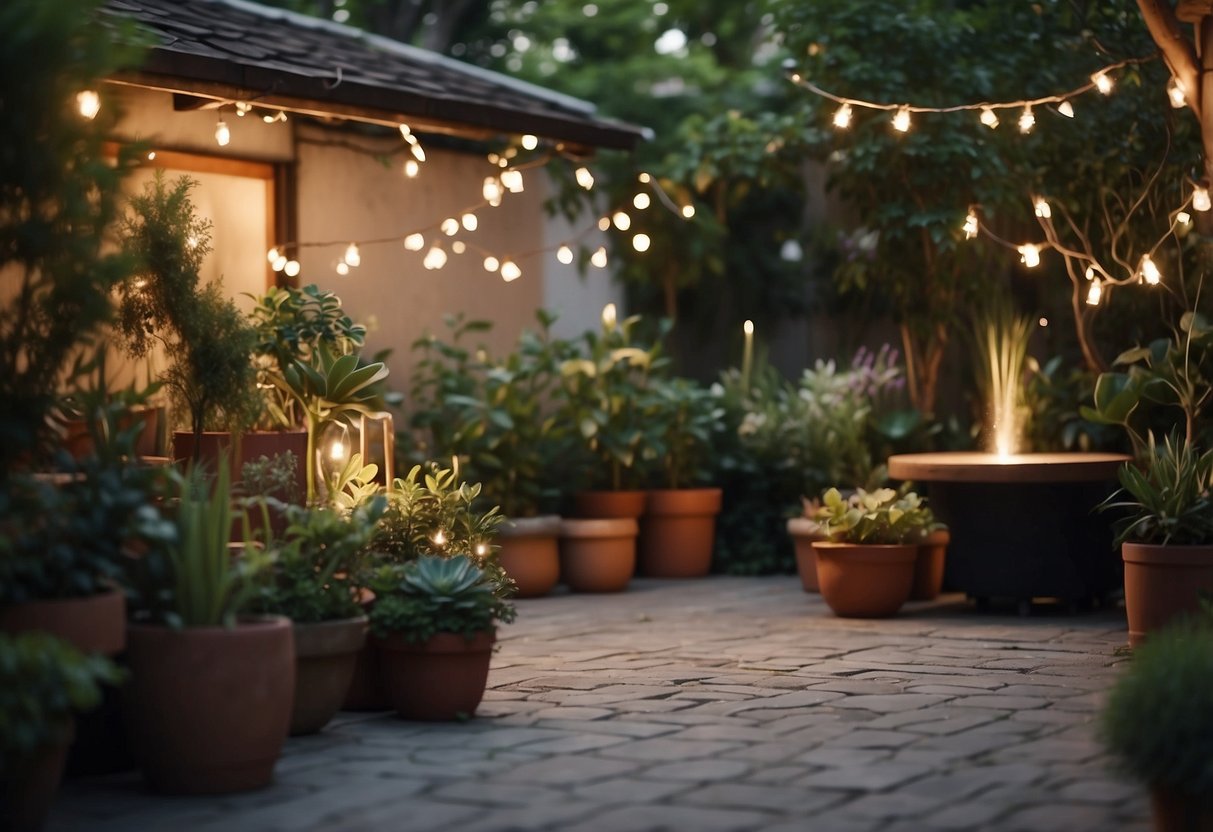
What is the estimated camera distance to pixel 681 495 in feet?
32.4

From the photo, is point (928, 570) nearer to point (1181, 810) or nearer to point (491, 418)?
point (491, 418)

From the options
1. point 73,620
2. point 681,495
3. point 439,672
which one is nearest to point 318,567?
point 439,672

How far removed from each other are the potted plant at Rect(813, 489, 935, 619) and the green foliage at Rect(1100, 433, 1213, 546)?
141 centimetres

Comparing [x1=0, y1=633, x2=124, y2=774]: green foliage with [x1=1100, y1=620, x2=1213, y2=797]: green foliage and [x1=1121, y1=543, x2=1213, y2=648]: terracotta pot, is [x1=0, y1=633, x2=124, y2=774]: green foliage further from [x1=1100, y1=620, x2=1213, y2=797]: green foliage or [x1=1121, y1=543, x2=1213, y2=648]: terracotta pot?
[x1=1121, y1=543, x2=1213, y2=648]: terracotta pot

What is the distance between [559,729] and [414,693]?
546 millimetres

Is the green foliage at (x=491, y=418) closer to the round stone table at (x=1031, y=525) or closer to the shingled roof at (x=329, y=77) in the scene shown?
the shingled roof at (x=329, y=77)

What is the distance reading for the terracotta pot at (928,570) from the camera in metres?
8.62

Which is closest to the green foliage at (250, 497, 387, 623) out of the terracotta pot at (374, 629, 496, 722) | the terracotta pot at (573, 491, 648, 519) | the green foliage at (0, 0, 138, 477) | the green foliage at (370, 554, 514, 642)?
the green foliage at (370, 554, 514, 642)

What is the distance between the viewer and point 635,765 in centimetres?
464

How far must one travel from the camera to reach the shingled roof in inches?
279

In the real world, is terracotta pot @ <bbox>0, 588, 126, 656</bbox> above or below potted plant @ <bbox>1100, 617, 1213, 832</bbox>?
above

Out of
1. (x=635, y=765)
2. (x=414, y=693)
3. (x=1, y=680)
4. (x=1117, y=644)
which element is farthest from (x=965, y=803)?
(x=1117, y=644)

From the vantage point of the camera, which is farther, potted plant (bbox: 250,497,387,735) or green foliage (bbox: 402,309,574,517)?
green foliage (bbox: 402,309,574,517)

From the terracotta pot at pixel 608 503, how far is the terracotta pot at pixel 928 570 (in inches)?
72.3
